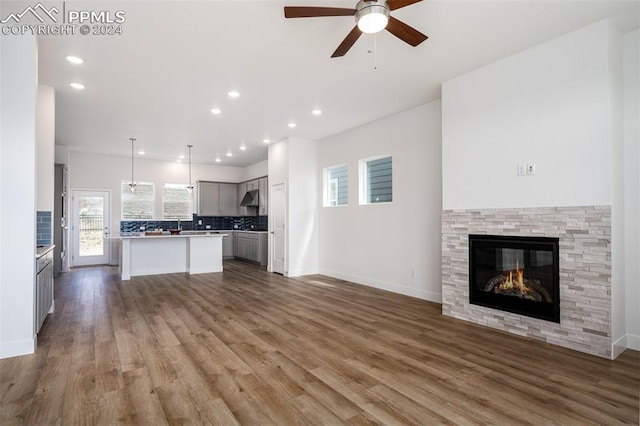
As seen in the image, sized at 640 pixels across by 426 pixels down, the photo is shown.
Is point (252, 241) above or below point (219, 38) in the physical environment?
below

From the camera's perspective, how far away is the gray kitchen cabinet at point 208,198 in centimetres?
1059

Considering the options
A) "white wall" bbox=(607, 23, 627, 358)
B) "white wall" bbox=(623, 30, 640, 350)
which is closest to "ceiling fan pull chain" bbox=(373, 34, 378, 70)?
"white wall" bbox=(607, 23, 627, 358)

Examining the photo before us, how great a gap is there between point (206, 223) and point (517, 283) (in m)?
9.25

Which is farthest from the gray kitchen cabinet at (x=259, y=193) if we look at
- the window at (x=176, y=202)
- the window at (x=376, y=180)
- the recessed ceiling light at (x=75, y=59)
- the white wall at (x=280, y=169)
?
the recessed ceiling light at (x=75, y=59)

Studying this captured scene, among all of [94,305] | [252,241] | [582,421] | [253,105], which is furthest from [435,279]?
[252,241]

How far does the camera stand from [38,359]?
119 inches

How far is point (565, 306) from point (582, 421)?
1504mm

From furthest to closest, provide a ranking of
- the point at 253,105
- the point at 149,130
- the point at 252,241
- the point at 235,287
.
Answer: the point at 252,241
the point at 149,130
the point at 235,287
the point at 253,105

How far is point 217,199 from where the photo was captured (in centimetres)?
1090

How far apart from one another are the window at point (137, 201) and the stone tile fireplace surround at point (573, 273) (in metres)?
9.18

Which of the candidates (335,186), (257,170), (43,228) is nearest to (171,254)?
(43,228)

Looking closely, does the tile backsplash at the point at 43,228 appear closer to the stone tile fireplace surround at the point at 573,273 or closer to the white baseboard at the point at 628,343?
the stone tile fireplace surround at the point at 573,273

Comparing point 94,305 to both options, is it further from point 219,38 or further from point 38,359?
point 219,38

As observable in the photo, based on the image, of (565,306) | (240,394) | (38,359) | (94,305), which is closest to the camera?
(240,394)
